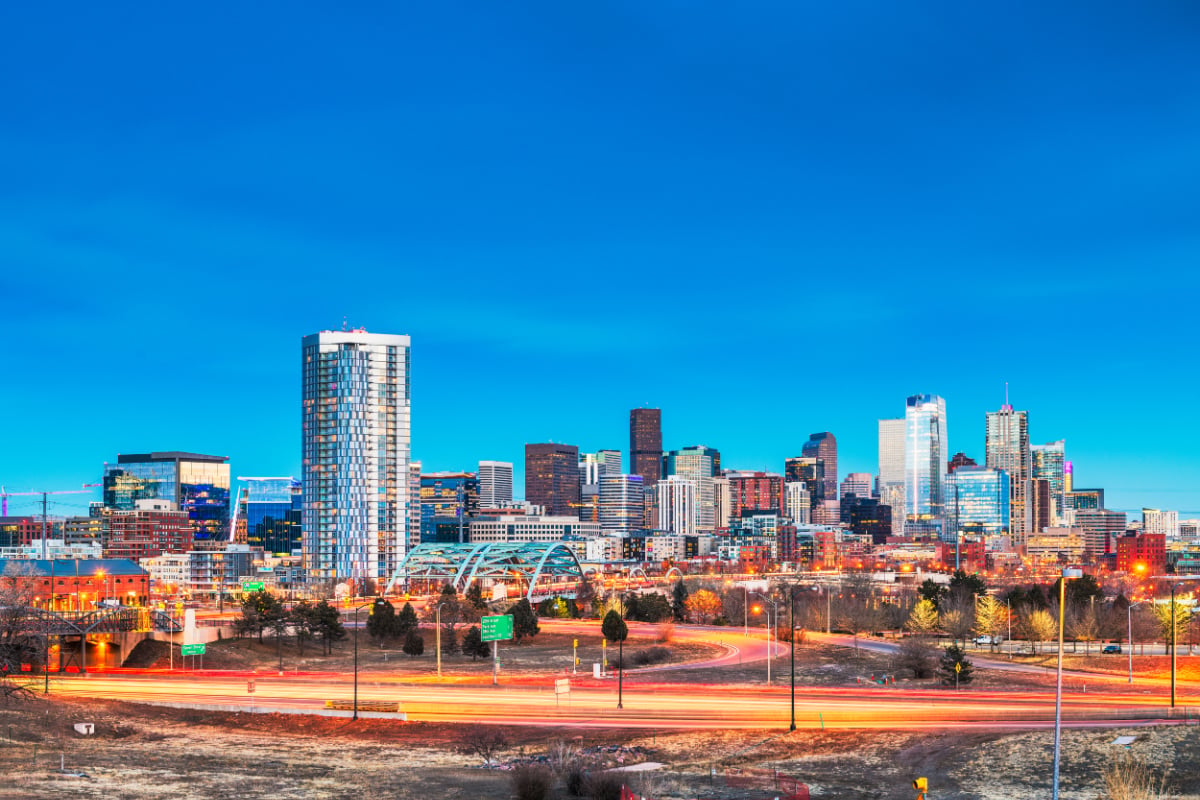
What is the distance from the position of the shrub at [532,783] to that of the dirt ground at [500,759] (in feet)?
6.28

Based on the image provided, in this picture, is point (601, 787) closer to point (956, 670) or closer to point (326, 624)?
point (956, 670)

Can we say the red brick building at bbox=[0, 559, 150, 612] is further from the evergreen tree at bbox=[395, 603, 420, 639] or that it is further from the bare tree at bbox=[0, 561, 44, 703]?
the evergreen tree at bbox=[395, 603, 420, 639]

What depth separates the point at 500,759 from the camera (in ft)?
197

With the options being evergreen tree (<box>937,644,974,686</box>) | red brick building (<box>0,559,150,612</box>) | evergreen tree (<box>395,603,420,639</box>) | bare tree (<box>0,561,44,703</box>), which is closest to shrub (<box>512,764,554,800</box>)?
bare tree (<box>0,561,44,703</box>)

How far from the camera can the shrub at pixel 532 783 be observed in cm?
4975

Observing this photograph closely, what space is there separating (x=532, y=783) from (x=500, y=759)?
1066 centimetres

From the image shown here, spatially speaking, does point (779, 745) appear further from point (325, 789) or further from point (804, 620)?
point (804, 620)

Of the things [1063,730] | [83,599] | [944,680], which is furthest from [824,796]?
[83,599]

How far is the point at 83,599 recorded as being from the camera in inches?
6880

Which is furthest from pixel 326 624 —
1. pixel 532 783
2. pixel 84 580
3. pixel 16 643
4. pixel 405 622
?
pixel 84 580

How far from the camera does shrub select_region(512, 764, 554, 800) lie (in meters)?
49.8

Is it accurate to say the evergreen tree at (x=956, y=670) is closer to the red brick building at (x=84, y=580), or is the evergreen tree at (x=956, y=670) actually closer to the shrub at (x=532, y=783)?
the shrub at (x=532, y=783)

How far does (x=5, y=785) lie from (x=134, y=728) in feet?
63.7

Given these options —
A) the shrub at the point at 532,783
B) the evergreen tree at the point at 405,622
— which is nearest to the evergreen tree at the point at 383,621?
the evergreen tree at the point at 405,622
